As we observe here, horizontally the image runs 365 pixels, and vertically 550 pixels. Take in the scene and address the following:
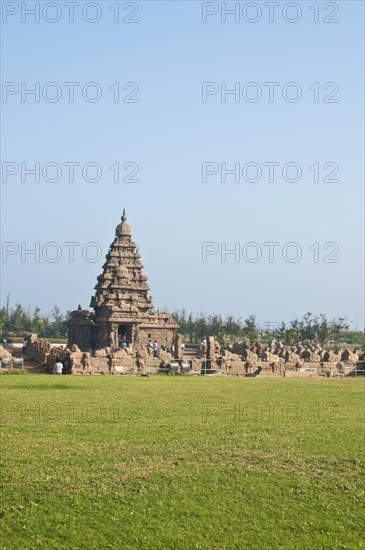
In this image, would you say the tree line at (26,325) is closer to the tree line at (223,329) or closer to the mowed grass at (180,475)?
the tree line at (223,329)

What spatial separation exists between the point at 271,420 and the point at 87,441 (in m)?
5.24

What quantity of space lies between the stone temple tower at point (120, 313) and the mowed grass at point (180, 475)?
3360 centimetres

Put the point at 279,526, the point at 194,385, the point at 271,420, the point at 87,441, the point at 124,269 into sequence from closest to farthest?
the point at 279,526, the point at 87,441, the point at 271,420, the point at 194,385, the point at 124,269

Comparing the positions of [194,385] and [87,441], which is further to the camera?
[194,385]

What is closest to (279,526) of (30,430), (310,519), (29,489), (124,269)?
(310,519)

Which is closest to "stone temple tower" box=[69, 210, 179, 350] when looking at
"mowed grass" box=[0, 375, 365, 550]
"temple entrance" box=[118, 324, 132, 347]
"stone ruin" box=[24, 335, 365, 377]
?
"temple entrance" box=[118, 324, 132, 347]

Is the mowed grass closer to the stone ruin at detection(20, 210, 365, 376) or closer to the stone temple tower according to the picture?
the stone ruin at detection(20, 210, 365, 376)

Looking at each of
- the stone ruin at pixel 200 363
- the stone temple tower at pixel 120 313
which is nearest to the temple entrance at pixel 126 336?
the stone temple tower at pixel 120 313

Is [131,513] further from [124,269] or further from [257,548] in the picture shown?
[124,269]

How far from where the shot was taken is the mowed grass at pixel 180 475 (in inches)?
407

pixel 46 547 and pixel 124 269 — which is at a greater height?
pixel 124 269

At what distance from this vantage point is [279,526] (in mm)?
10672

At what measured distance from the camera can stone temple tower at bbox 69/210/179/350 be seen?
2190 inches

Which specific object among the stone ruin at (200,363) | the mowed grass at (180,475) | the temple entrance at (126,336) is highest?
the temple entrance at (126,336)
